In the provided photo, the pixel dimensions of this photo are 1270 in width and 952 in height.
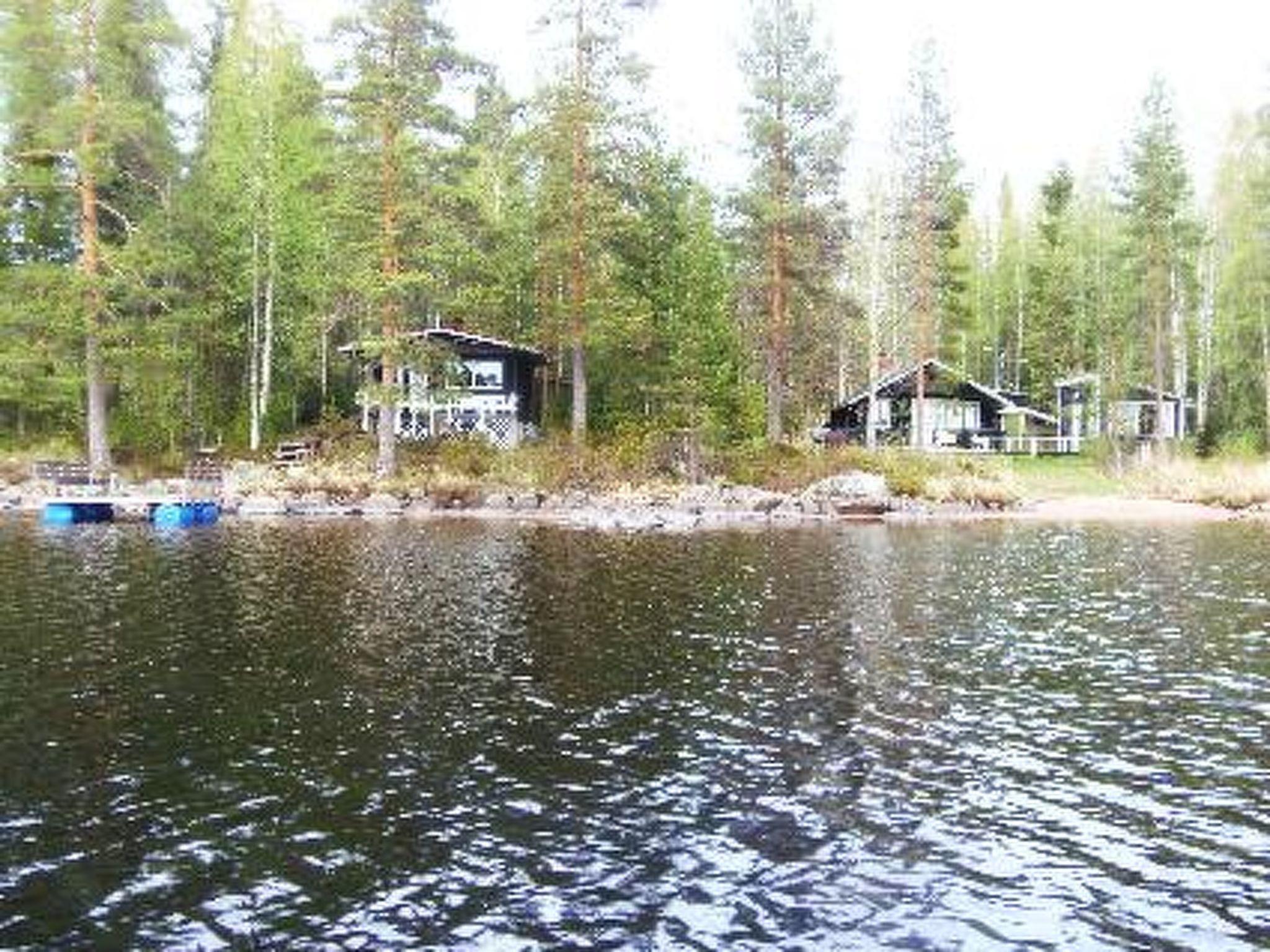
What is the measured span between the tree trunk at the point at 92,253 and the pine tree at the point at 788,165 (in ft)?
90.6

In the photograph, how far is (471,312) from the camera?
201ft

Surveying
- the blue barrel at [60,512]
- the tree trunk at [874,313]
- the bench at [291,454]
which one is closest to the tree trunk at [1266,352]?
the tree trunk at [874,313]

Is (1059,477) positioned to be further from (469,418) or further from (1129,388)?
(469,418)

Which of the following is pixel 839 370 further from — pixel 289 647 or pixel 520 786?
pixel 520 786

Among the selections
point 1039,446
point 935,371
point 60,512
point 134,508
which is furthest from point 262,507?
point 1039,446

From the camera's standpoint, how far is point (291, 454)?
50.3 m

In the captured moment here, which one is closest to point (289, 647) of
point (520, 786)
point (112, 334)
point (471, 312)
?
point (520, 786)

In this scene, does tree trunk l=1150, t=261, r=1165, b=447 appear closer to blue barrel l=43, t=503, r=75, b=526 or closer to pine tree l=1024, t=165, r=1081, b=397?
pine tree l=1024, t=165, r=1081, b=397

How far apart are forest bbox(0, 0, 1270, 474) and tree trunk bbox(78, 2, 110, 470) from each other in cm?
16

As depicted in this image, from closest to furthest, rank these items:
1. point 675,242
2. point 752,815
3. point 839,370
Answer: point 752,815 → point 675,242 → point 839,370

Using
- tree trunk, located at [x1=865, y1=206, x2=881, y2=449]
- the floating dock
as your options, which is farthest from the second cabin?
the floating dock

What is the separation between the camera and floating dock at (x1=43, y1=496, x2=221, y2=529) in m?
39.7

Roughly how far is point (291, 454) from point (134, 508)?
9.41m

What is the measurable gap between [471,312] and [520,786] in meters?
51.7
